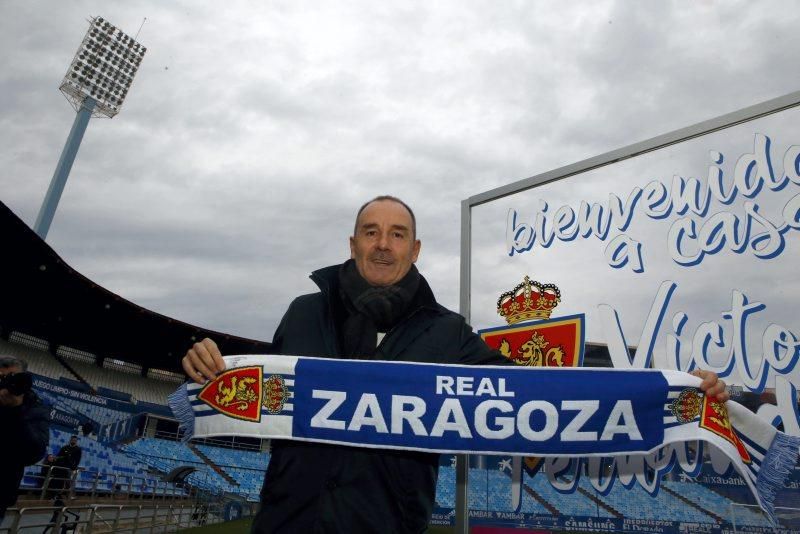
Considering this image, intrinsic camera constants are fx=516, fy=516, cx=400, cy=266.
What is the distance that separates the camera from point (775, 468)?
2719 millimetres

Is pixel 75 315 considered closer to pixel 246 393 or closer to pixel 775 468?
pixel 246 393

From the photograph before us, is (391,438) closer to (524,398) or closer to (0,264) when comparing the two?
(524,398)

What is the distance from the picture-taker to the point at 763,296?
3.06 m

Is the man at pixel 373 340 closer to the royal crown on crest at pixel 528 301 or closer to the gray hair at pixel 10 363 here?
the royal crown on crest at pixel 528 301

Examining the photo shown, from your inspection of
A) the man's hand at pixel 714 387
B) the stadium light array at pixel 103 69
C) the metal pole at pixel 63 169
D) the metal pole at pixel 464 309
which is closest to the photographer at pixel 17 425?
the metal pole at pixel 464 309

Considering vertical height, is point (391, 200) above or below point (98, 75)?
below

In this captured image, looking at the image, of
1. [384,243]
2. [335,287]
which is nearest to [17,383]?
[335,287]

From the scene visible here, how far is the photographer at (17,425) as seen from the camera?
3.68 meters

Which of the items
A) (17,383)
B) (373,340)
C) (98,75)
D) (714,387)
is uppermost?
(98,75)

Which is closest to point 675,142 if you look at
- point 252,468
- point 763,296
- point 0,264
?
point 763,296

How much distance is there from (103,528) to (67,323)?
733 inches

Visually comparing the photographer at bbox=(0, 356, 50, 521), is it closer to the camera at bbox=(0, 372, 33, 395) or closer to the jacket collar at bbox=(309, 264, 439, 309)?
the camera at bbox=(0, 372, 33, 395)

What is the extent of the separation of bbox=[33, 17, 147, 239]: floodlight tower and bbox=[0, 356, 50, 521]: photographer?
126ft

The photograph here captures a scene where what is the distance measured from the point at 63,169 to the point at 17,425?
3854 cm
